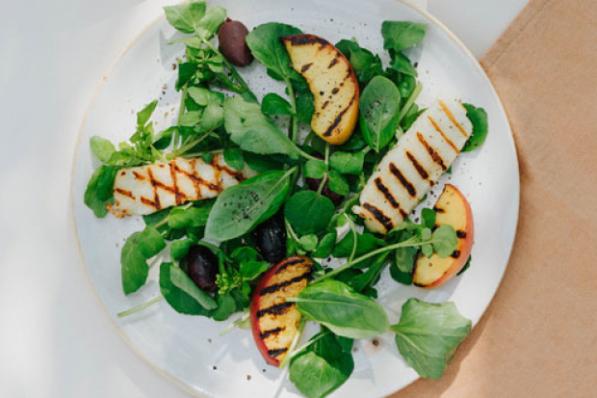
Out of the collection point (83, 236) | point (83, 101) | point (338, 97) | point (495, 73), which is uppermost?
→ point (495, 73)

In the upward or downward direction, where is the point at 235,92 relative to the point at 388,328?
upward

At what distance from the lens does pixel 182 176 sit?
5.14 feet

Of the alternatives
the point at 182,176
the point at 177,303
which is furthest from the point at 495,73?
the point at 177,303

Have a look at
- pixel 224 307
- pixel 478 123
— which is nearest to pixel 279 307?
pixel 224 307

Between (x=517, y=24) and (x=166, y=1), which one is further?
(x=166, y=1)

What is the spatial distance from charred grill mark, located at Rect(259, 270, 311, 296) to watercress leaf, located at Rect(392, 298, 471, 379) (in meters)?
0.19

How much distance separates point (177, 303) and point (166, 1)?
2.02 feet

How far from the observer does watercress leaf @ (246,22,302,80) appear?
1511 mm

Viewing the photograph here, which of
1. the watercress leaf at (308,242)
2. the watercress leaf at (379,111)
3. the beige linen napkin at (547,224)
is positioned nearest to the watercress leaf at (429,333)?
the beige linen napkin at (547,224)

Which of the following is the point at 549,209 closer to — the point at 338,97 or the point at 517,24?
the point at 517,24

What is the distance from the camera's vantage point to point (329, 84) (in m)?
1.50

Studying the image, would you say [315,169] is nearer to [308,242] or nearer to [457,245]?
[308,242]

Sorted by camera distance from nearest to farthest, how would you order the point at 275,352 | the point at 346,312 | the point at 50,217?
the point at 346,312, the point at 275,352, the point at 50,217

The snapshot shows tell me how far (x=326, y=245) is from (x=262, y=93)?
1.09 feet
